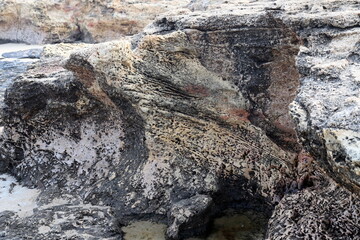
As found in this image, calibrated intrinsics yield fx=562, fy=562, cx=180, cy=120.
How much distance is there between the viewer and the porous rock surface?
2588 mm

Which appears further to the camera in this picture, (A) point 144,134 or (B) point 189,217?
(A) point 144,134

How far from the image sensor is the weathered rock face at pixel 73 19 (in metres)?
6.07

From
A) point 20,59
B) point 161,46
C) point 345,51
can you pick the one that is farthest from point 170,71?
point 20,59

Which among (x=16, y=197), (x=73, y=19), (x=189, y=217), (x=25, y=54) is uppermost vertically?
(x=73, y=19)

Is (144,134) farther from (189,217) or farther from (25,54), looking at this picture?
(25,54)

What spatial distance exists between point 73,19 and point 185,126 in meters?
3.68

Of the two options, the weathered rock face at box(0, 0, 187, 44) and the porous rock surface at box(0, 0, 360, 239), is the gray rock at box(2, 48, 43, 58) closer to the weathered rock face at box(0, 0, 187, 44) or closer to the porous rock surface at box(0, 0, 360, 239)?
the weathered rock face at box(0, 0, 187, 44)

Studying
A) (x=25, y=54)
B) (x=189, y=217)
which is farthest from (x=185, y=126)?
(x=25, y=54)

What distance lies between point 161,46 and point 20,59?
2.94 metres

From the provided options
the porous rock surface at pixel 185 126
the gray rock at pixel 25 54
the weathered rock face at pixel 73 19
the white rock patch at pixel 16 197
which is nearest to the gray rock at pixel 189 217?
the porous rock surface at pixel 185 126

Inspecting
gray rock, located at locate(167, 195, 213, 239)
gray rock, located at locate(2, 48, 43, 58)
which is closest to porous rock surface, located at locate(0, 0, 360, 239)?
gray rock, located at locate(167, 195, 213, 239)

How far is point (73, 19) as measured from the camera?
20.7ft

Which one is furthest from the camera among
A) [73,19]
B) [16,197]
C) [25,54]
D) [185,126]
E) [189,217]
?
[73,19]

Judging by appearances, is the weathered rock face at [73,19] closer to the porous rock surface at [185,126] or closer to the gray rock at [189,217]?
the porous rock surface at [185,126]
